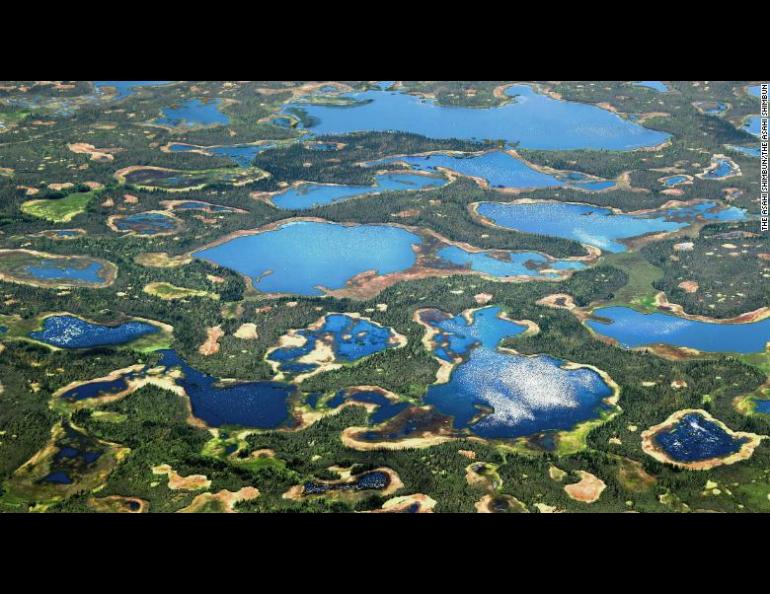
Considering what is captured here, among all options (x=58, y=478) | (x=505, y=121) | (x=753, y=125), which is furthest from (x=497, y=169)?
(x=58, y=478)

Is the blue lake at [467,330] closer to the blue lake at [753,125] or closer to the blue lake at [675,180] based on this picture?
the blue lake at [675,180]

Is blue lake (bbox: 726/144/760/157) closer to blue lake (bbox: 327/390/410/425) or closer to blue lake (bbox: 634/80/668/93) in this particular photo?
blue lake (bbox: 634/80/668/93)

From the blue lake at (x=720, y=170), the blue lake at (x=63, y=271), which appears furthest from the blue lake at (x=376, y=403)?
the blue lake at (x=720, y=170)

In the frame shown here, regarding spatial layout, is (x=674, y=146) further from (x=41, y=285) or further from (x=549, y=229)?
(x=41, y=285)

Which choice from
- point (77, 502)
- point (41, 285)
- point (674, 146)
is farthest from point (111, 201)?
point (674, 146)

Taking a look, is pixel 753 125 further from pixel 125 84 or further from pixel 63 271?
pixel 63 271
